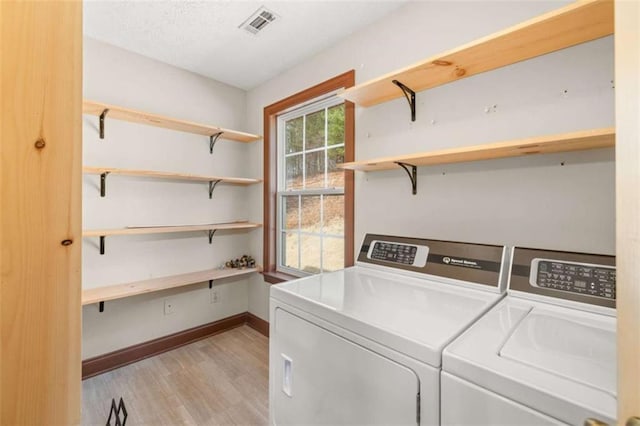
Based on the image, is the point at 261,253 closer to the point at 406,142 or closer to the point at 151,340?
the point at 151,340

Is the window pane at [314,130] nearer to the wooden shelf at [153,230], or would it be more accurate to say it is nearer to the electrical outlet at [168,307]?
the wooden shelf at [153,230]

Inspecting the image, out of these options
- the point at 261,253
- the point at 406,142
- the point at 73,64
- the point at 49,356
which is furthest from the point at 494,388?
the point at 261,253

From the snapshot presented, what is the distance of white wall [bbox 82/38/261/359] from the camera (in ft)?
7.08

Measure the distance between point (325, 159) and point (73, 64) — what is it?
1913mm

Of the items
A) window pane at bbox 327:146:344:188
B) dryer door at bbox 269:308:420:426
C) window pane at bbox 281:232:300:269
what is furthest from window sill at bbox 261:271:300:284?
dryer door at bbox 269:308:420:426

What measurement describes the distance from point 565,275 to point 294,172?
6.71 feet

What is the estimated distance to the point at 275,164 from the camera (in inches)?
108

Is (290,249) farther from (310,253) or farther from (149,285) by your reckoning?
(149,285)

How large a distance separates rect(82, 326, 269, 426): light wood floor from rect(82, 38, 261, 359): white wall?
10.9 inches

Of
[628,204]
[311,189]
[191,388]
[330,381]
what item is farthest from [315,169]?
[628,204]

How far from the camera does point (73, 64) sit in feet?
1.66

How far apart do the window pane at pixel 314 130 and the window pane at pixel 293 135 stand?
0.10m

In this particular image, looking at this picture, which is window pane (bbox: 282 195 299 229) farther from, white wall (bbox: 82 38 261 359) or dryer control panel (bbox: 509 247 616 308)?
dryer control panel (bbox: 509 247 616 308)

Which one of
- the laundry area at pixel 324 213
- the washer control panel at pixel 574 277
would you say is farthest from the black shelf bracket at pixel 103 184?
the washer control panel at pixel 574 277
